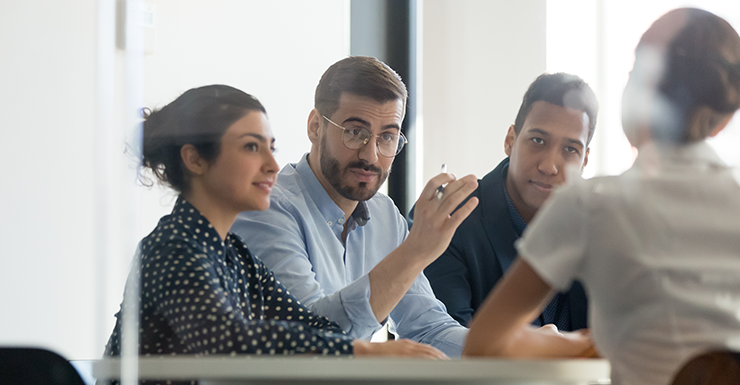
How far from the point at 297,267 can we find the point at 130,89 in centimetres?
33

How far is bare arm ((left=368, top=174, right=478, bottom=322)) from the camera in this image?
0.83m

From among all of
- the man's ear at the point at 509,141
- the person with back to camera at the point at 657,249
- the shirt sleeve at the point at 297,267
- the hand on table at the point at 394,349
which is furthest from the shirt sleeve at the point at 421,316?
the person with back to camera at the point at 657,249

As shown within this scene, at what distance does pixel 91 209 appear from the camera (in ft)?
2.72

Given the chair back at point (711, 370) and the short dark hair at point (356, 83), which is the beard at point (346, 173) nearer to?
the short dark hair at point (356, 83)

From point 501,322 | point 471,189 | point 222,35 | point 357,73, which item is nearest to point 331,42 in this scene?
point 357,73

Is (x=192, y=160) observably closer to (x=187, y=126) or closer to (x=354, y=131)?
(x=187, y=126)

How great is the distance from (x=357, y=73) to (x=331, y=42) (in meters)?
0.07

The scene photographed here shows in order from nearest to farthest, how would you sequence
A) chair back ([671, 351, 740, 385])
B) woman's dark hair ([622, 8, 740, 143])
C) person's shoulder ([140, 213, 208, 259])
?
1. chair back ([671, 351, 740, 385])
2. woman's dark hair ([622, 8, 740, 143])
3. person's shoulder ([140, 213, 208, 259])

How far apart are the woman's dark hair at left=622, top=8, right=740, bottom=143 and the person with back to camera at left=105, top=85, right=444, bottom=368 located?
11.8 inches

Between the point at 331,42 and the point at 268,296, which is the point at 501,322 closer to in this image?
the point at 268,296

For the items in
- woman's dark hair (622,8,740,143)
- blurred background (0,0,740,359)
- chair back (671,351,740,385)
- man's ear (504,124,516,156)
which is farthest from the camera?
man's ear (504,124,516,156)

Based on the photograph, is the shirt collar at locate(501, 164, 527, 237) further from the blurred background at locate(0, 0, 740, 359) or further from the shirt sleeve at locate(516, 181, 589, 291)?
the shirt sleeve at locate(516, 181, 589, 291)

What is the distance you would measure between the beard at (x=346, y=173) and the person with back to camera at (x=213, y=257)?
30cm

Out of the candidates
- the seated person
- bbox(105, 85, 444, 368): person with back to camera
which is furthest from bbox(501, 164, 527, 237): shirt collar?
bbox(105, 85, 444, 368): person with back to camera
